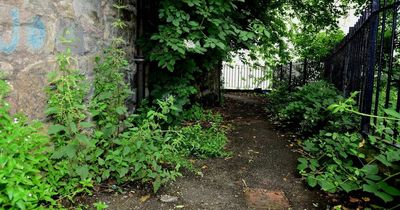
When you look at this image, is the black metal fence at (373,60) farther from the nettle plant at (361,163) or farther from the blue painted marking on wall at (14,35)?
the blue painted marking on wall at (14,35)

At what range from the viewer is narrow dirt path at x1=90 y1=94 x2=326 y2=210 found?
2.53 metres

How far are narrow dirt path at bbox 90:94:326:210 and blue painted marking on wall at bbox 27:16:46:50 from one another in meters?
1.26

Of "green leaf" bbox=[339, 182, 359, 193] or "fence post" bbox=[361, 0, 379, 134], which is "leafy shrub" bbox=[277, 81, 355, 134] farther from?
"green leaf" bbox=[339, 182, 359, 193]

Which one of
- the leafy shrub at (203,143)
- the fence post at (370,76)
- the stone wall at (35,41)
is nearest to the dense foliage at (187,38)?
the leafy shrub at (203,143)

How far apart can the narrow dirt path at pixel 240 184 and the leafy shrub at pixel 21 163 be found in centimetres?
48

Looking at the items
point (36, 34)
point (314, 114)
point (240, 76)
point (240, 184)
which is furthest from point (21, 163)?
point (240, 76)

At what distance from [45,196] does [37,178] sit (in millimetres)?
134

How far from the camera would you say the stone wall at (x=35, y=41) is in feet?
7.64

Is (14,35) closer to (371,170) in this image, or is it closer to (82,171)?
(82,171)

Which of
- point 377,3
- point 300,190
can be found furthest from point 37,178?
point 377,3

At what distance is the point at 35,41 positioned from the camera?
8.20 feet

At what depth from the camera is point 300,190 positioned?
113 inches

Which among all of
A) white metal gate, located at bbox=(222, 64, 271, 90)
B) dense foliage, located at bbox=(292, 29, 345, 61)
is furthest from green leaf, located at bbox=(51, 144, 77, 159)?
white metal gate, located at bbox=(222, 64, 271, 90)

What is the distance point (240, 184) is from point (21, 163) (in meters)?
1.80
